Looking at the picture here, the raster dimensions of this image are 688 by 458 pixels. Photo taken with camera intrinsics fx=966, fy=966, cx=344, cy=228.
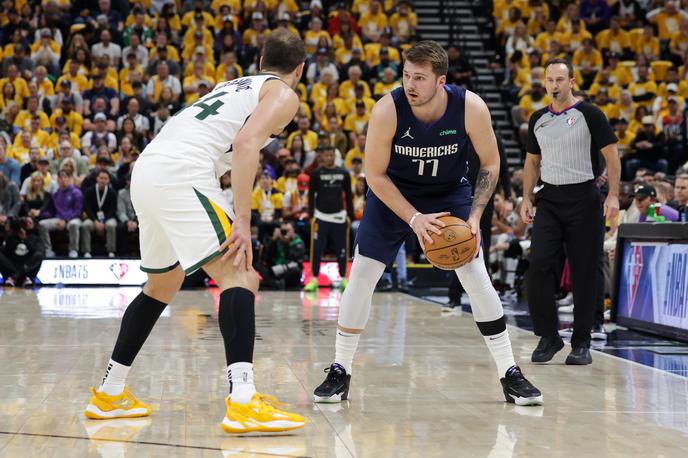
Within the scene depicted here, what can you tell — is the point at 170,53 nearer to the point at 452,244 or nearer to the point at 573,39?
the point at 573,39

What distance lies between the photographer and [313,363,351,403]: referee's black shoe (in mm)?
4707

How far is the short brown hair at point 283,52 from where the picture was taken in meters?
4.21

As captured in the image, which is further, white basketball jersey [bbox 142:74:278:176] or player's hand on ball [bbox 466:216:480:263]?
player's hand on ball [bbox 466:216:480:263]

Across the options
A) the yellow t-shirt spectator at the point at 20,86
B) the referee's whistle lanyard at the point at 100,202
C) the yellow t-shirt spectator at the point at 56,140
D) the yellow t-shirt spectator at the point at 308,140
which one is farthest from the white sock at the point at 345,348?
the yellow t-shirt spectator at the point at 20,86

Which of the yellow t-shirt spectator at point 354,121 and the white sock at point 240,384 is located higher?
the yellow t-shirt spectator at point 354,121

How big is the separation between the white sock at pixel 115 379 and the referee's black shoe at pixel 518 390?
5.99 ft

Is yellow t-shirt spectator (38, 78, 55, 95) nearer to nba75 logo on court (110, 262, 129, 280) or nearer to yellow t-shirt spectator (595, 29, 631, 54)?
nba75 logo on court (110, 262, 129, 280)

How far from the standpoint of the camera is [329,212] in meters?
13.3

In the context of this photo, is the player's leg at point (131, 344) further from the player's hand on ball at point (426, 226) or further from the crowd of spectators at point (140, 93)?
the crowd of spectators at point (140, 93)

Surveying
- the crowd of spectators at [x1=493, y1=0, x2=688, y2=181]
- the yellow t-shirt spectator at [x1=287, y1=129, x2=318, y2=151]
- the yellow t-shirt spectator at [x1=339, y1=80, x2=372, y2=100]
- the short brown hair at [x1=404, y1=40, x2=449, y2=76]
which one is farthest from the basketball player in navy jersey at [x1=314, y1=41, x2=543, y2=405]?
the yellow t-shirt spectator at [x1=339, y1=80, x2=372, y2=100]

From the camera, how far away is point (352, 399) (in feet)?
15.9

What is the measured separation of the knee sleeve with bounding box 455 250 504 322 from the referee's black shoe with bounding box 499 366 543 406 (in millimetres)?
288

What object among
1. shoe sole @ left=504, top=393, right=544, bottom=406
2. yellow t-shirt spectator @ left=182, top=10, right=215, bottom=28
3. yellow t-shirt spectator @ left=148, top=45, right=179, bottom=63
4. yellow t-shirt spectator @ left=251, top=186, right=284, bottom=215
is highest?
yellow t-shirt spectator @ left=182, top=10, right=215, bottom=28

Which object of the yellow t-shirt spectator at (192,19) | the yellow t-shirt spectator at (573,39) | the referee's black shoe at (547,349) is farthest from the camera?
the yellow t-shirt spectator at (573,39)
